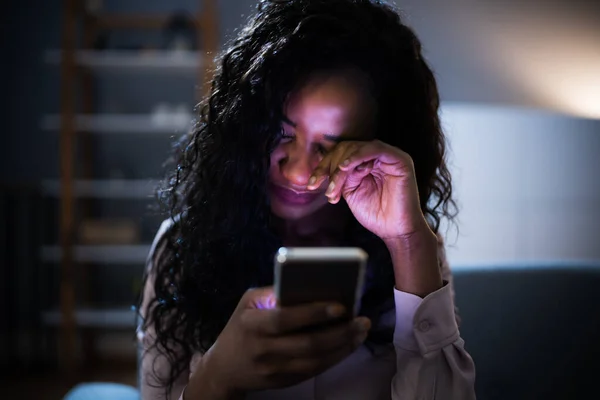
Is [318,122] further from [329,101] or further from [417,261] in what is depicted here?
[417,261]

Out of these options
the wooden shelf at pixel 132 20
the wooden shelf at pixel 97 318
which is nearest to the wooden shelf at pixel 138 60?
the wooden shelf at pixel 132 20

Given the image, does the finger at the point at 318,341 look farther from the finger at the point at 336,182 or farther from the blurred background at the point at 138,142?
the blurred background at the point at 138,142

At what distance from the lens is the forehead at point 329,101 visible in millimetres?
725

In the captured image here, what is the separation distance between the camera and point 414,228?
0.70 m

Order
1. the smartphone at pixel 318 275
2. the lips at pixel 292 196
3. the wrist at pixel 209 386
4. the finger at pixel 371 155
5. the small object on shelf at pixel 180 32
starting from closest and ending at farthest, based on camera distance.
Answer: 1. the smartphone at pixel 318 275
2. the wrist at pixel 209 386
3. the finger at pixel 371 155
4. the lips at pixel 292 196
5. the small object on shelf at pixel 180 32

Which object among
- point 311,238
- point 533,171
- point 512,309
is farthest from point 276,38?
point 533,171

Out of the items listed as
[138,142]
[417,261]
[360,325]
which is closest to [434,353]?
[417,261]

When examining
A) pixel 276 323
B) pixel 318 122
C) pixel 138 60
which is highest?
pixel 138 60

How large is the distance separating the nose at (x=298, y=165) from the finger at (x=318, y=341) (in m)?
0.28

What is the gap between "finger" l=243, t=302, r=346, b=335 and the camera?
50 centimetres

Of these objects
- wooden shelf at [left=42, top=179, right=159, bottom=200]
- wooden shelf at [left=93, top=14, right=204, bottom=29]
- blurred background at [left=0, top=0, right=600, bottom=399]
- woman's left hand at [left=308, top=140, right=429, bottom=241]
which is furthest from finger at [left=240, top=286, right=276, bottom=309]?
wooden shelf at [left=93, top=14, right=204, bottom=29]

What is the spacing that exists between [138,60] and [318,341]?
2.46m

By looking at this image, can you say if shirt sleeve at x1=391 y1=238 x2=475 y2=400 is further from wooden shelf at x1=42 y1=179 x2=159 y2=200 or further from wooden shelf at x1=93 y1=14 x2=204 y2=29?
wooden shelf at x1=93 y1=14 x2=204 y2=29

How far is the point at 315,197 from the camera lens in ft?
2.65
